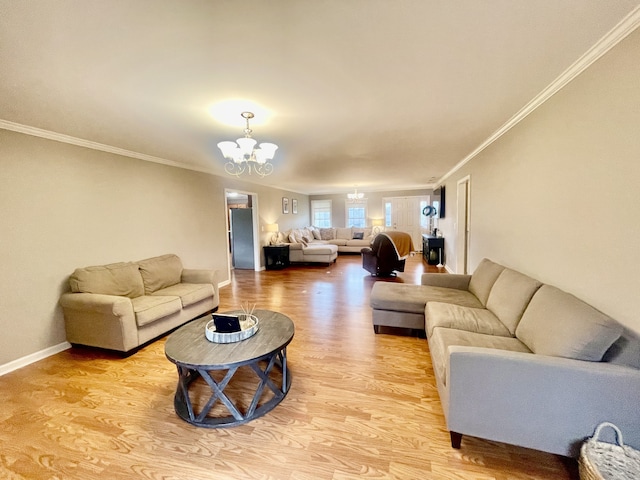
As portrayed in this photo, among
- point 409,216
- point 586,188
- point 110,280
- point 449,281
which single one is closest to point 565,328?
point 586,188

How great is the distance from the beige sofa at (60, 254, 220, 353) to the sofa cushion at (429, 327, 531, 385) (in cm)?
280

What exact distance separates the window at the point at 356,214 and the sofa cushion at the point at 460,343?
8.50 m

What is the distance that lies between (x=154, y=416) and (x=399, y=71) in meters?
2.90

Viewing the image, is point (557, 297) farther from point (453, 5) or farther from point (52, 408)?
point (52, 408)

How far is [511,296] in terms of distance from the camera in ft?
7.51

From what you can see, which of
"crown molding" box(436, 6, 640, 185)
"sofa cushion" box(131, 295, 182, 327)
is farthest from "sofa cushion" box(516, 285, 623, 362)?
"sofa cushion" box(131, 295, 182, 327)

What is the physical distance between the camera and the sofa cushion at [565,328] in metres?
1.41

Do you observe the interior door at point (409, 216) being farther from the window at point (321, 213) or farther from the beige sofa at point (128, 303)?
the beige sofa at point (128, 303)

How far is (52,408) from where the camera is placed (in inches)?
79.3

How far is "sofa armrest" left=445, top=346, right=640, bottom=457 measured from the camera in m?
1.31

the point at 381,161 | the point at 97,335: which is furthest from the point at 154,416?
the point at 381,161

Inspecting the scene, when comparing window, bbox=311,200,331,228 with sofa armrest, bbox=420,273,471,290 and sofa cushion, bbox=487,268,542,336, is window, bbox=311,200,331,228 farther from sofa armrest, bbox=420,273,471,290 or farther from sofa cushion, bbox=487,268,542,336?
sofa cushion, bbox=487,268,542,336

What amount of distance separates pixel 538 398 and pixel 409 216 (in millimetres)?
8927

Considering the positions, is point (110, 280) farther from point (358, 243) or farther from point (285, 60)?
point (358, 243)
